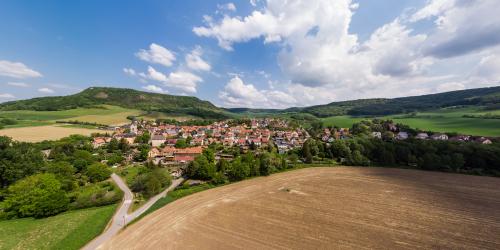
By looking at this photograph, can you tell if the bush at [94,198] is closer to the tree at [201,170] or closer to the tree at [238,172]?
the tree at [201,170]

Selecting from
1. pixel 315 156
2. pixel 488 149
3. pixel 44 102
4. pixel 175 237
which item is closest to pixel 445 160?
pixel 488 149

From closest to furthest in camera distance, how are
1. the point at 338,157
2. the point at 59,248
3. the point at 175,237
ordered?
the point at 59,248 < the point at 175,237 < the point at 338,157

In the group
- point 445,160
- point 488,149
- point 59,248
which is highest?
point 488,149

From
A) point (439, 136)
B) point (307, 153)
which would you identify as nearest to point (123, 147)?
point (307, 153)

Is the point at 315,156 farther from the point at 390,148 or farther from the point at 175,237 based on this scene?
the point at 175,237

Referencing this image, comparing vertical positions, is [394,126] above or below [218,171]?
above

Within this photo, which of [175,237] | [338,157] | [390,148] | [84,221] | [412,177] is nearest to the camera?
[175,237]

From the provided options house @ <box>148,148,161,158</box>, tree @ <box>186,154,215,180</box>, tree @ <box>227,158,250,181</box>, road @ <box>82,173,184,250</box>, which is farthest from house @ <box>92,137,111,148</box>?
tree @ <box>227,158,250,181</box>
